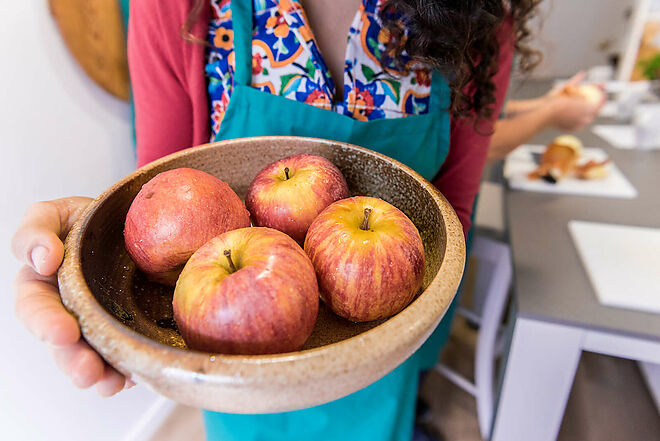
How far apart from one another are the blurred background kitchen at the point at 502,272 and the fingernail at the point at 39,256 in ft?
1.56

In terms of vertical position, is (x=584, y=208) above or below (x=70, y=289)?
below

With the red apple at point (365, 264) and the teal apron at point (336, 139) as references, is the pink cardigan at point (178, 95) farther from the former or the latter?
the red apple at point (365, 264)

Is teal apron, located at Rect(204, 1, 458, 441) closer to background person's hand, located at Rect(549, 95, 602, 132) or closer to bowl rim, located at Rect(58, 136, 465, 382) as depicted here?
bowl rim, located at Rect(58, 136, 465, 382)

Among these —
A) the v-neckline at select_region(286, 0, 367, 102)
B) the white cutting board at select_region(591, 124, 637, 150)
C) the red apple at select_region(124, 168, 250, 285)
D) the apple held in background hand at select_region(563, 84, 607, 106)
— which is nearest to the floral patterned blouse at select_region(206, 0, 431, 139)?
the v-neckline at select_region(286, 0, 367, 102)

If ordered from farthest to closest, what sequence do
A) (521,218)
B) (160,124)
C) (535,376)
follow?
(521,218) < (535,376) < (160,124)

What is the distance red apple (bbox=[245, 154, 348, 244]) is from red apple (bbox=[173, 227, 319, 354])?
0.08m

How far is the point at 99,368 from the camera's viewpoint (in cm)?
31

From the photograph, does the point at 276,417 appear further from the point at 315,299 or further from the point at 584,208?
the point at 584,208

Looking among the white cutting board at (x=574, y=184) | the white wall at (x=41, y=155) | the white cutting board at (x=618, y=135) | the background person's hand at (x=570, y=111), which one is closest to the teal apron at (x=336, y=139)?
the white wall at (x=41, y=155)

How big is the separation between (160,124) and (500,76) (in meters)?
0.62

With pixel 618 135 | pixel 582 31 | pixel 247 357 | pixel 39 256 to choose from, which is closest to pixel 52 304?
pixel 39 256

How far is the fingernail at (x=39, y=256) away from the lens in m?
0.36

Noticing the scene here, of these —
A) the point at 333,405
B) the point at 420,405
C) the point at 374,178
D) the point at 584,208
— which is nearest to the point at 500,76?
the point at 374,178

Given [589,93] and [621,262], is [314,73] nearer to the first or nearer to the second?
[621,262]
